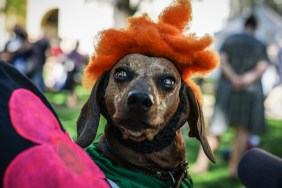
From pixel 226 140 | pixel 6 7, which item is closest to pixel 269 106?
pixel 226 140

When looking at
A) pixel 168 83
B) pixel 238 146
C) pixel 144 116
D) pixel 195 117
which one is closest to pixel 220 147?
pixel 238 146

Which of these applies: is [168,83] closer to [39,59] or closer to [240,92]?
[240,92]

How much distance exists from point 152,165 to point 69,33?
24.4m

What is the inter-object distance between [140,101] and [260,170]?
0.58m

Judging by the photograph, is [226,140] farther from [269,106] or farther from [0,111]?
[0,111]

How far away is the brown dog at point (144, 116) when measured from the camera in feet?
6.06

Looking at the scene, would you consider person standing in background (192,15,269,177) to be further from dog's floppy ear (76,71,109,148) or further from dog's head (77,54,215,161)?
dog's floppy ear (76,71,109,148)

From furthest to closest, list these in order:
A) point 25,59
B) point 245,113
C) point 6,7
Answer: point 6,7 → point 25,59 → point 245,113

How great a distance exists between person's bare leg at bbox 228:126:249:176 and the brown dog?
3216mm

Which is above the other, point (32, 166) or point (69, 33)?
point (32, 166)

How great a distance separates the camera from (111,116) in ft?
6.48

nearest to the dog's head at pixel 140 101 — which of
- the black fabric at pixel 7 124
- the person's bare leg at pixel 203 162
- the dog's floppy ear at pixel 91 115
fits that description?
the dog's floppy ear at pixel 91 115

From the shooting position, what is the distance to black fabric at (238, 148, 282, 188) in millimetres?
1787

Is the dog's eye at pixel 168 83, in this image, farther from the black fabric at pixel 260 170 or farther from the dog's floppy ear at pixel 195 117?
the black fabric at pixel 260 170
